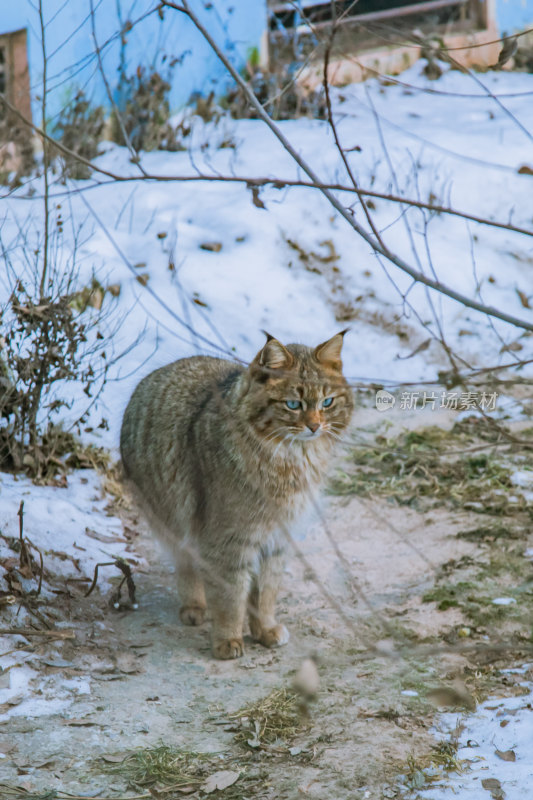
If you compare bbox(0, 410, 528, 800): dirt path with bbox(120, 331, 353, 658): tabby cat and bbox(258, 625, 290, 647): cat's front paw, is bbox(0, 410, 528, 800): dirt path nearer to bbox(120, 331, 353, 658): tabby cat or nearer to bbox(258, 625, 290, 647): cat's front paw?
bbox(258, 625, 290, 647): cat's front paw

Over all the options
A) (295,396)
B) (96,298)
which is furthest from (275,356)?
(96,298)

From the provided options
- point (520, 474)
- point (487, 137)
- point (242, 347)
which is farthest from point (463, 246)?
point (520, 474)

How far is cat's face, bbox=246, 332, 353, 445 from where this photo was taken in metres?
3.81

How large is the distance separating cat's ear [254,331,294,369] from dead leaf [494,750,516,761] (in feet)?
5.51

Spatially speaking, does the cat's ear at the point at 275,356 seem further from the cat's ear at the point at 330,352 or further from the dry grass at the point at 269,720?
the dry grass at the point at 269,720

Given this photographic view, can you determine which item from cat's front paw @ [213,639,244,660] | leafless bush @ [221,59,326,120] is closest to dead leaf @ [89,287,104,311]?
cat's front paw @ [213,639,244,660]

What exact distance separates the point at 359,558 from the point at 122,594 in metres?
1.30

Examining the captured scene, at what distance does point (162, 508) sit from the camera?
448cm

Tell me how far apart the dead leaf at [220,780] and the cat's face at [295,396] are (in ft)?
4.48

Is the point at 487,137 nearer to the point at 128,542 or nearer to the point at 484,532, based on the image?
the point at 484,532

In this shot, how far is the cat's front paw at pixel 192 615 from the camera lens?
4402mm

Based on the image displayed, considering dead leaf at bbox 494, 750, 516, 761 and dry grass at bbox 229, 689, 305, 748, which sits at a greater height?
dead leaf at bbox 494, 750, 516, 761

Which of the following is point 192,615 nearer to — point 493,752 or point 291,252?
point 493,752

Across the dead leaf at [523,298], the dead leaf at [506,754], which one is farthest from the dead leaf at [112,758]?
the dead leaf at [523,298]
